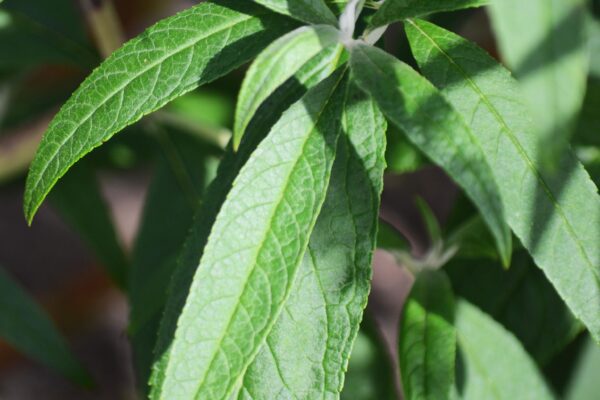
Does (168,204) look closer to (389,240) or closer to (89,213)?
(89,213)

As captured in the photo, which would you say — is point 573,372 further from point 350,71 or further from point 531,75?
point 531,75

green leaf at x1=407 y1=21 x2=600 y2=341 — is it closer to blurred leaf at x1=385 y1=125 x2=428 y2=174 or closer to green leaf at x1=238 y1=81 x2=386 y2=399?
green leaf at x1=238 y1=81 x2=386 y2=399

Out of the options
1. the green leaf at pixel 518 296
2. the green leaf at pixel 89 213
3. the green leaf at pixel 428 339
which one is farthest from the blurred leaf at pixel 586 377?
the green leaf at pixel 89 213

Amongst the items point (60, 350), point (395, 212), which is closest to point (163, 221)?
point (60, 350)

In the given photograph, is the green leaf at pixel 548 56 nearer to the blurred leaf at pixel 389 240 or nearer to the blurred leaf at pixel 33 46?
the blurred leaf at pixel 389 240

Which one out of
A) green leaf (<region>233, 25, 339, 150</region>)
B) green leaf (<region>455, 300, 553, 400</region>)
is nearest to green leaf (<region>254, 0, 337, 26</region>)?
green leaf (<region>233, 25, 339, 150</region>)

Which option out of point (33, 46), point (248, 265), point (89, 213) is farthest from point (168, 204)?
point (248, 265)
